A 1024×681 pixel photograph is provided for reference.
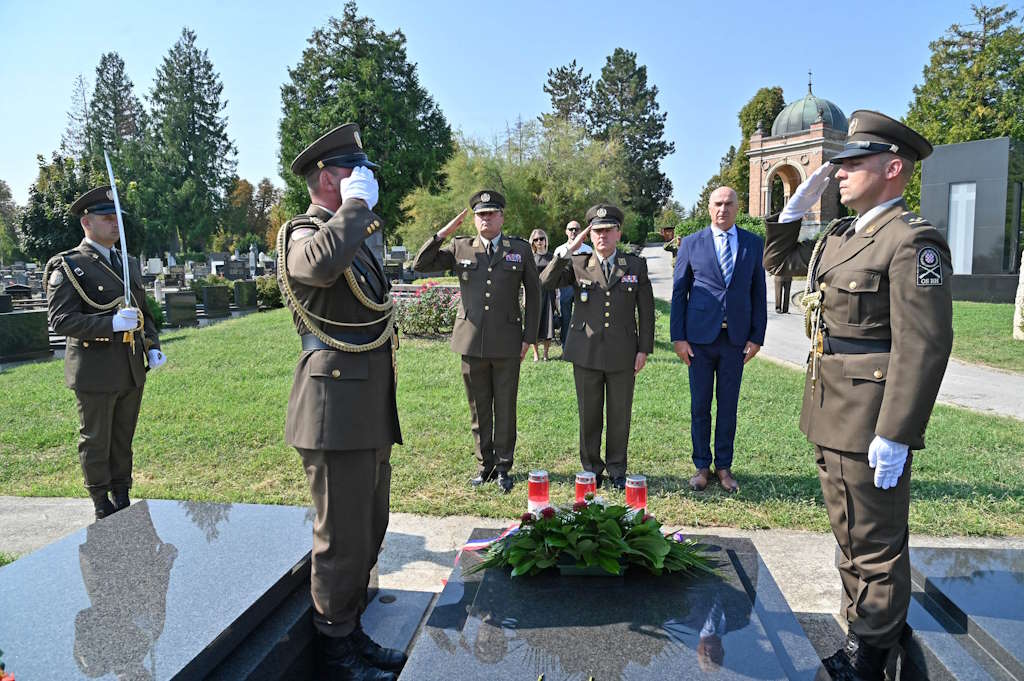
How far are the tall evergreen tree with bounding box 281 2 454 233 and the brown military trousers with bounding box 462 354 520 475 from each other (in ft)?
120

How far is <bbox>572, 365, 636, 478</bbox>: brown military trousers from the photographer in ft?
17.9

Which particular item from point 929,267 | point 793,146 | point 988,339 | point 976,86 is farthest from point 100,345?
point 793,146

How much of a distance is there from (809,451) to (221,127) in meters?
61.9

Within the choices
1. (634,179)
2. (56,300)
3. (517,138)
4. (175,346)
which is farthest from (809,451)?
(634,179)

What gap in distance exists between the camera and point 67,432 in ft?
24.2

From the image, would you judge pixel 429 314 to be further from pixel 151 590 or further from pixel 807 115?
pixel 807 115

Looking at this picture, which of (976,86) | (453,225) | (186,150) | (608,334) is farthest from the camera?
(186,150)

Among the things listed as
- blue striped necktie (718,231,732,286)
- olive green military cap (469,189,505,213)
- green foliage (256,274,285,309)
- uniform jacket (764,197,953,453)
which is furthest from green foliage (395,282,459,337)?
uniform jacket (764,197,953,453)

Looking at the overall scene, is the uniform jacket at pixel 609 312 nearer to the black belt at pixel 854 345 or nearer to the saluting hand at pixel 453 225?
the saluting hand at pixel 453 225

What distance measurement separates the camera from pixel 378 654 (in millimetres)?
2955

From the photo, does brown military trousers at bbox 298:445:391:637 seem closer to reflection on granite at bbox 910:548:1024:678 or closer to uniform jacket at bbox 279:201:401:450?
uniform jacket at bbox 279:201:401:450

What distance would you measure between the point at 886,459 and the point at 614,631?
1.22 m

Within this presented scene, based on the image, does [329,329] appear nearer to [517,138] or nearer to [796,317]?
[796,317]

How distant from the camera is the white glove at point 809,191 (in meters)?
3.24
